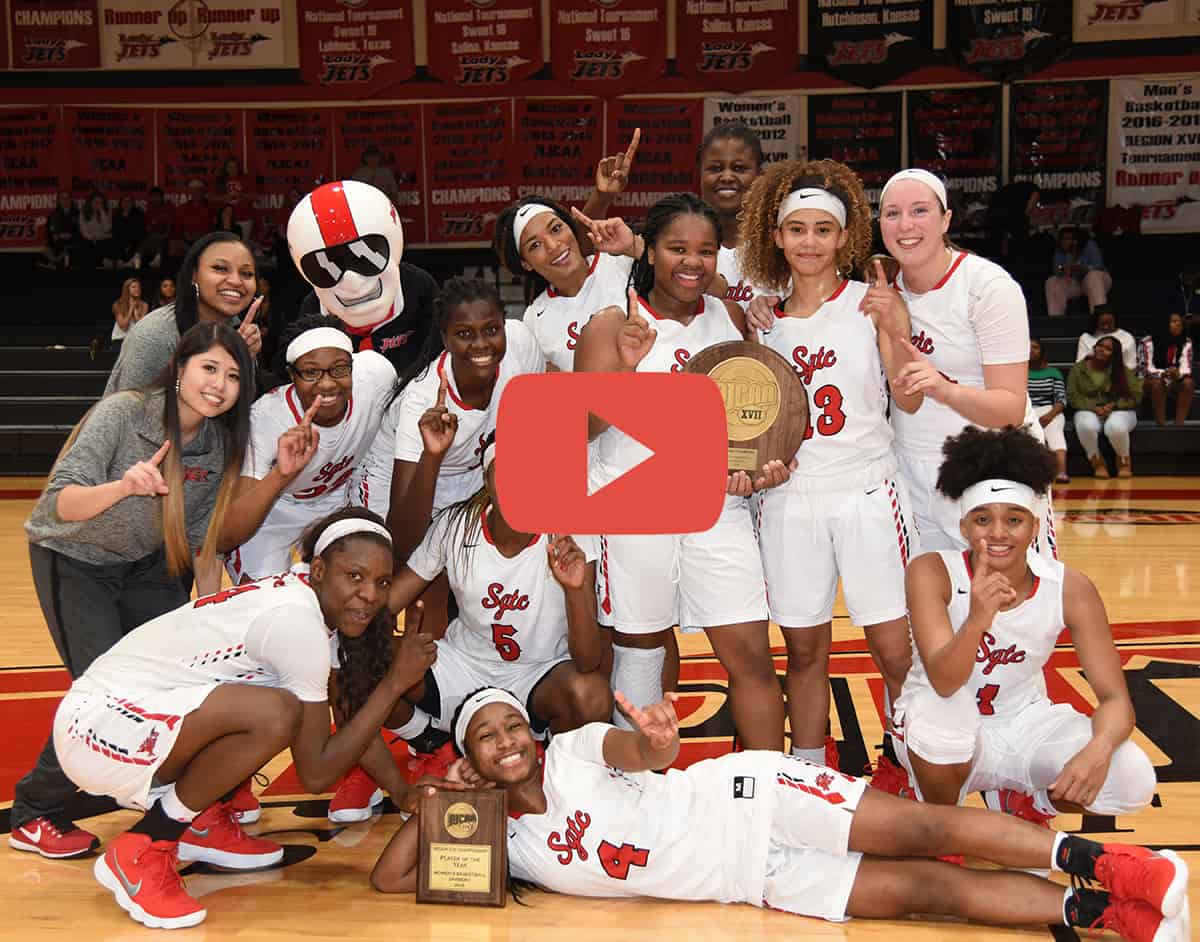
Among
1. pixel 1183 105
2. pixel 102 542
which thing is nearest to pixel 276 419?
pixel 102 542

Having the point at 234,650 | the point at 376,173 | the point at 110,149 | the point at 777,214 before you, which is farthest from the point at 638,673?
the point at 110,149

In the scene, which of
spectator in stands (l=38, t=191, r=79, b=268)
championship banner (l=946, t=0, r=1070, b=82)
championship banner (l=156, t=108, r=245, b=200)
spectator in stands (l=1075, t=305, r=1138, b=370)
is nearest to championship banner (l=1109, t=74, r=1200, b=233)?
championship banner (l=946, t=0, r=1070, b=82)

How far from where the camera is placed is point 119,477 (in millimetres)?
3971

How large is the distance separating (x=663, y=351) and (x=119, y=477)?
171 centimetres

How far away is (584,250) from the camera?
16.0 ft

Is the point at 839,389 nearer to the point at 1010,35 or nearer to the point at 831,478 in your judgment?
the point at 831,478

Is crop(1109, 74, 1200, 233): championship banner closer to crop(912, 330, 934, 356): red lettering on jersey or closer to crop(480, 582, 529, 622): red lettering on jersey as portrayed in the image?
crop(912, 330, 934, 356): red lettering on jersey

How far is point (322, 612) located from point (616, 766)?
96 cm

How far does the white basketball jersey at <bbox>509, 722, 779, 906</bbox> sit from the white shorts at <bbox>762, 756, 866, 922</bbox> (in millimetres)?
40

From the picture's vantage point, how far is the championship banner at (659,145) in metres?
15.6

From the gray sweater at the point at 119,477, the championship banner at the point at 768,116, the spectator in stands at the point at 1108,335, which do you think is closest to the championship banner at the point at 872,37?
the championship banner at the point at 768,116

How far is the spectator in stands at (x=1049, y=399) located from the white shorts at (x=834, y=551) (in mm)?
7609

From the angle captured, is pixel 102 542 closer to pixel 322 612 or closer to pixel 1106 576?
pixel 322 612

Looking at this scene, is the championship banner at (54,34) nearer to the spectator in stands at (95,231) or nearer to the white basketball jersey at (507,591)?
the spectator in stands at (95,231)
